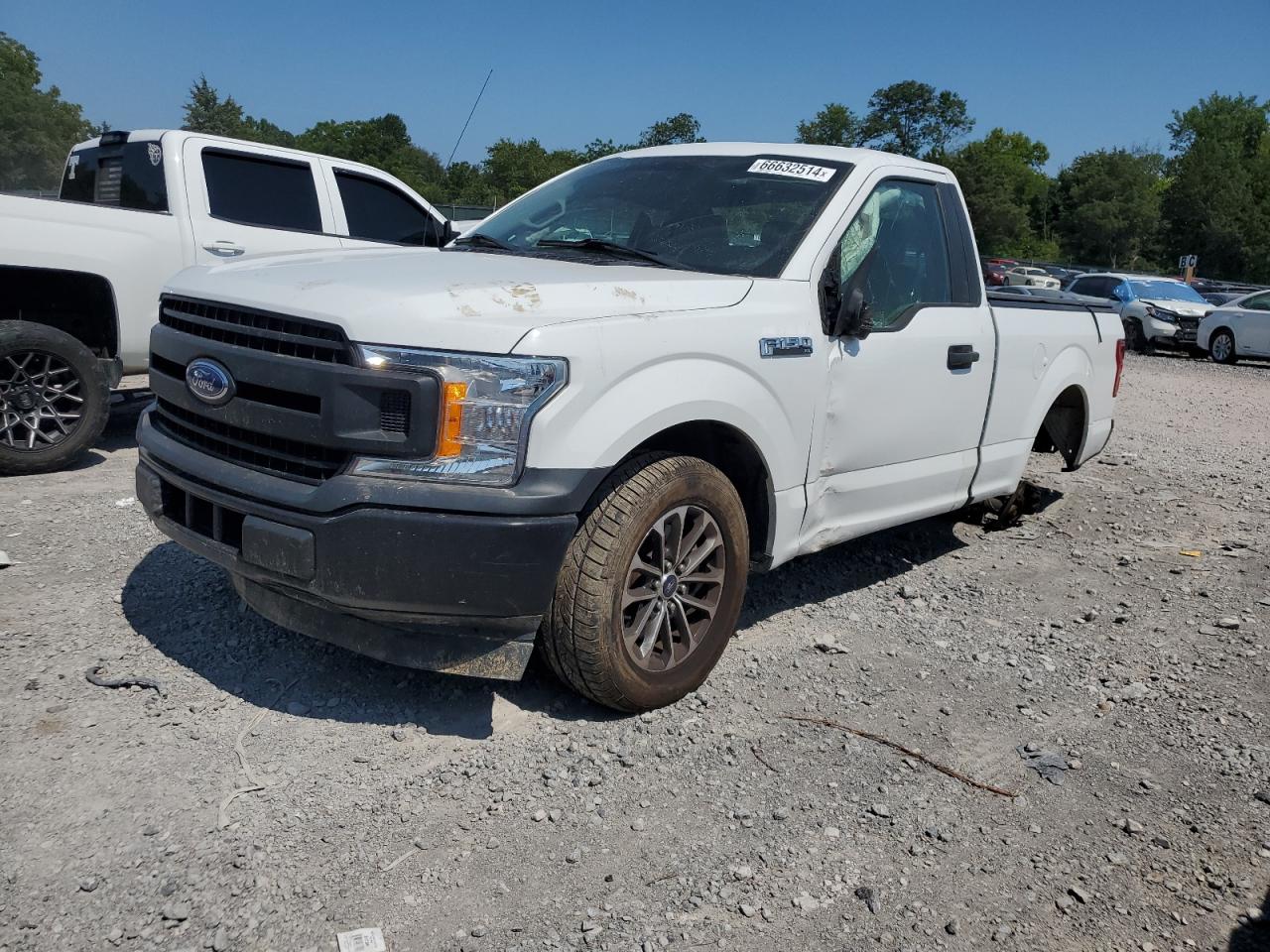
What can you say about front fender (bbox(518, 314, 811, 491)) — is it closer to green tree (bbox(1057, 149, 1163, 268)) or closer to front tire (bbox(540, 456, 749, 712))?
front tire (bbox(540, 456, 749, 712))

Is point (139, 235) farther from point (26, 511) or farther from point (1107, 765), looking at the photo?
point (1107, 765)

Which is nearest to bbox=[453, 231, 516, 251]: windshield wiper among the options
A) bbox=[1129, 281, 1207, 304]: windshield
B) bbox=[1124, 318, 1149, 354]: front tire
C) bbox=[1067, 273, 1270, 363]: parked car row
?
bbox=[1067, 273, 1270, 363]: parked car row

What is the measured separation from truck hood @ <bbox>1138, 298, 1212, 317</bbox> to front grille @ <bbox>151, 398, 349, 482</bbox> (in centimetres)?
2146

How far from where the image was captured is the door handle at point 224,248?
264 inches

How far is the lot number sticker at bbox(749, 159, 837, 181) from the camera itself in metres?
4.16

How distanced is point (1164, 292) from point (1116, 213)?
57.7m

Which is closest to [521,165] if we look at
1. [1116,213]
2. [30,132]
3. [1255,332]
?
[30,132]

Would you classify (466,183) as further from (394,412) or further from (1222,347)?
(394,412)

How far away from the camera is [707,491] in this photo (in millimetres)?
3396

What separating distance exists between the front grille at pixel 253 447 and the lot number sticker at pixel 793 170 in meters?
2.24

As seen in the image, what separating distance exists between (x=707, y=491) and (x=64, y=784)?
206 cm

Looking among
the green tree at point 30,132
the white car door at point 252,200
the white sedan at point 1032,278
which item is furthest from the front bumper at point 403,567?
the green tree at point 30,132

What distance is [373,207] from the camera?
307 inches

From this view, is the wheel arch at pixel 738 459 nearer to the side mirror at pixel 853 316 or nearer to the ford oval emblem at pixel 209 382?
the side mirror at pixel 853 316
